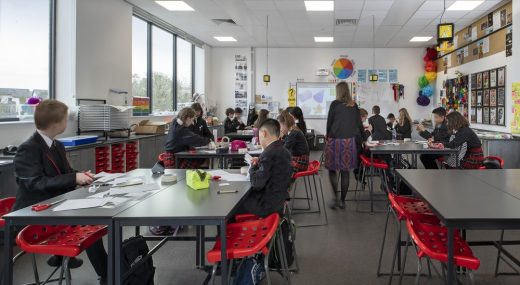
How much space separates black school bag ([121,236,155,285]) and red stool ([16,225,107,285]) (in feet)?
0.61

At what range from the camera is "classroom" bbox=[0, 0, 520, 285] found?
2289 mm

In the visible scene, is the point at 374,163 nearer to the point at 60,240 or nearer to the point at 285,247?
the point at 285,247

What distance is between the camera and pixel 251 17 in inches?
321

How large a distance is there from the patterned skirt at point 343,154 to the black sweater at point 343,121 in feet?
0.24

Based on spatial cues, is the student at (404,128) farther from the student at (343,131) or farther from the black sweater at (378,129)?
the student at (343,131)

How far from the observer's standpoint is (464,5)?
7070mm

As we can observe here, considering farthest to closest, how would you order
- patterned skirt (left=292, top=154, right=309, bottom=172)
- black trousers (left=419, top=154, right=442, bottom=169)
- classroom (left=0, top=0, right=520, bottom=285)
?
1. black trousers (left=419, top=154, right=442, bottom=169)
2. patterned skirt (left=292, top=154, right=309, bottom=172)
3. classroom (left=0, top=0, right=520, bottom=285)

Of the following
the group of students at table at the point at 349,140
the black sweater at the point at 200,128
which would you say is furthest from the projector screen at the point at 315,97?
the group of students at table at the point at 349,140

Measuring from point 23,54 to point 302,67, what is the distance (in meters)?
8.00

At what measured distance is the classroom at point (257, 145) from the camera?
2.29 meters

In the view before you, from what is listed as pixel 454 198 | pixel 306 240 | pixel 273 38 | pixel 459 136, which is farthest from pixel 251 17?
pixel 454 198

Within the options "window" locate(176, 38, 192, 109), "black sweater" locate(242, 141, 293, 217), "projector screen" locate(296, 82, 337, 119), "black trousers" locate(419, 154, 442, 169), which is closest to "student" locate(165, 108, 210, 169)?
"black sweater" locate(242, 141, 293, 217)

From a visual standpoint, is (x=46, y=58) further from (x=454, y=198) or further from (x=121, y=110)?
(x=454, y=198)

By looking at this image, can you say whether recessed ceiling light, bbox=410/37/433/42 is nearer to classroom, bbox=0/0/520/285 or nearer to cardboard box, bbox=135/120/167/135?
classroom, bbox=0/0/520/285
